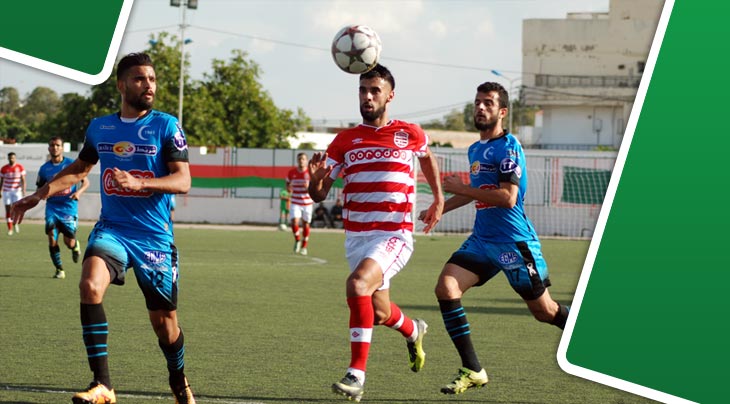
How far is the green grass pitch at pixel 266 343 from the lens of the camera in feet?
26.5

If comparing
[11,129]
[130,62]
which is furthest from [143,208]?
[11,129]

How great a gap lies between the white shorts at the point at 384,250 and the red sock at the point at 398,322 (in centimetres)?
33

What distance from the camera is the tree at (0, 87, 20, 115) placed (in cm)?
10631

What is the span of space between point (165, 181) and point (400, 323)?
2508 mm

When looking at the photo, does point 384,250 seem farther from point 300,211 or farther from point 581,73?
point 581,73

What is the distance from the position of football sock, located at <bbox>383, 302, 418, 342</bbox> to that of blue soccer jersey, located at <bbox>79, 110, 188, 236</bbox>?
2063 millimetres

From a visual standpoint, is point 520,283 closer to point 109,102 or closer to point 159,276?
point 159,276

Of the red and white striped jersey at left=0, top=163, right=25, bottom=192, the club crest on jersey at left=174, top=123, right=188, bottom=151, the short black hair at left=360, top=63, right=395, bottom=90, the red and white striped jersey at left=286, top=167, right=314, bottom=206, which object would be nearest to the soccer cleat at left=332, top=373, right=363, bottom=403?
the club crest on jersey at left=174, top=123, right=188, bottom=151

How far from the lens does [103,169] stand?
734 cm

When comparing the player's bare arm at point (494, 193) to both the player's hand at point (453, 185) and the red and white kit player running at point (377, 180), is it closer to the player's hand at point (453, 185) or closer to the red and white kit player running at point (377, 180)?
the player's hand at point (453, 185)

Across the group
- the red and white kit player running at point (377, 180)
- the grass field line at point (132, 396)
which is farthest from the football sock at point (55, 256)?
the red and white kit player running at point (377, 180)

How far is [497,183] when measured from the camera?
28.0 ft

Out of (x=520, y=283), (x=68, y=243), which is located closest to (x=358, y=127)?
(x=520, y=283)

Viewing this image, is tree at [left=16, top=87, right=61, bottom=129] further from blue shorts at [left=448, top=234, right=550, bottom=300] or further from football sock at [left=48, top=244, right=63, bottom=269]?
blue shorts at [left=448, top=234, right=550, bottom=300]
